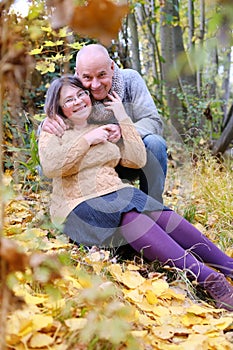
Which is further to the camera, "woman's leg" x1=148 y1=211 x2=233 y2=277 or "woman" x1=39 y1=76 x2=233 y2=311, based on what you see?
"woman's leg" x1=148 y1=211 x2=233 y2=277

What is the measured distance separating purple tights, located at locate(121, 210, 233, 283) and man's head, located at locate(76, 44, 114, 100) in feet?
2.37

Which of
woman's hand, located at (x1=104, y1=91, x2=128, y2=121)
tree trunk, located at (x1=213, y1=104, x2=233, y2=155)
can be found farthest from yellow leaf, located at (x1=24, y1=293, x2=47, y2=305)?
tree trunk, located at (x1=213, y1=104, x2=233, y2=155)

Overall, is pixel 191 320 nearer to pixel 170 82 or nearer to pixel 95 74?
pixel 95 74

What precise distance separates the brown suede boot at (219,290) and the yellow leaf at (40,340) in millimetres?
966

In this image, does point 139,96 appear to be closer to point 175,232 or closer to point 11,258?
point 175,232

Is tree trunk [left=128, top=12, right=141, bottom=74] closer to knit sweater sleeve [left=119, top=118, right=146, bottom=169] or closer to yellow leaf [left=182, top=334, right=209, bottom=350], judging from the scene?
knit sweater sleeve [left=119, top=118, right=146, bottom=169]

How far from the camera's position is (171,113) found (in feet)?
19.2

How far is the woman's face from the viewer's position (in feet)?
7.75

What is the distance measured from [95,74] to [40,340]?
157 centimetres

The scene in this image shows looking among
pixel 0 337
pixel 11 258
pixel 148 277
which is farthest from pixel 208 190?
pixel 11 258

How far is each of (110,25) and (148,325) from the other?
3.97 feet

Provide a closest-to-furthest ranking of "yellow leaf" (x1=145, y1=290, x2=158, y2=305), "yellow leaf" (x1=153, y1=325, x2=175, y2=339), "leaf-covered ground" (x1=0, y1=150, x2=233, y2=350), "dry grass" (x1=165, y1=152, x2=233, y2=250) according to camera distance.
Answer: "leaf-covered ground" (x1=0, y1=150, x2=233, y2=350)
"yellow leaf" (x1=153, y1=325, x2=175, y2=339)
"yellow leaf" (x1=145, y1=290, x2=158, y2=305)
"dry grass" (x1=165, y1=152, x2=233, y2=250)

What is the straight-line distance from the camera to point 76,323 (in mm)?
1362

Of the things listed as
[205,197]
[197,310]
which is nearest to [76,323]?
[197,310]
